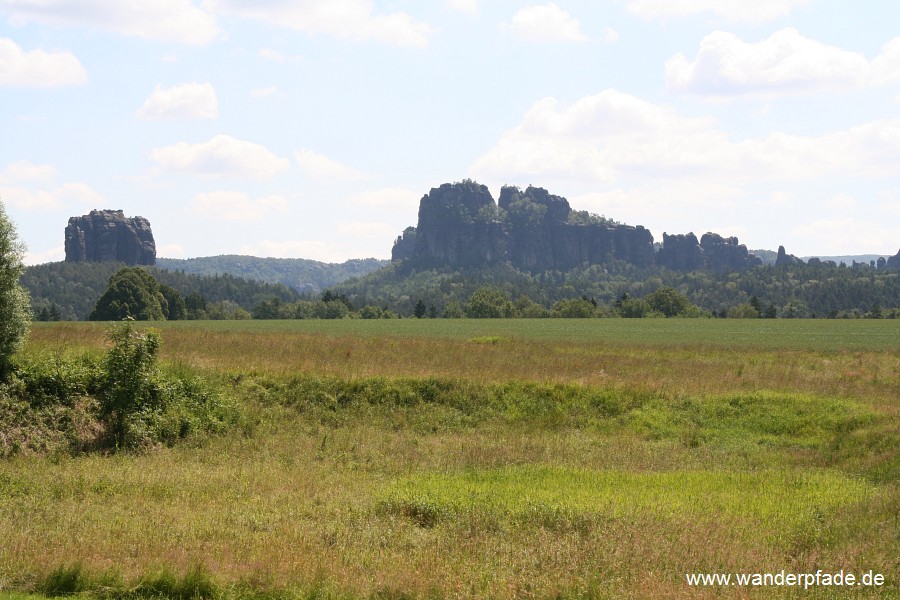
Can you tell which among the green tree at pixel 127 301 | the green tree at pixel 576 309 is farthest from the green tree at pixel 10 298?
the green tree at pixel 576 309

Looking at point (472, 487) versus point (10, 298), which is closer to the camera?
point (472, 487)

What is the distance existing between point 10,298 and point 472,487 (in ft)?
50.8

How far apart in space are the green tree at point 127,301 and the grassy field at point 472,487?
82.9 metres

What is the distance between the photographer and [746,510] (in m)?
12.2

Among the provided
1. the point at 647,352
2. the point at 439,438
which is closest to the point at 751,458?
the point at 439,438

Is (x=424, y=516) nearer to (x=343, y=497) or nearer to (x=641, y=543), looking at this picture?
(x=343, y=497)

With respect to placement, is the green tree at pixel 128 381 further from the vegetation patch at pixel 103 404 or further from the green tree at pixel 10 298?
the green tree at pixel 10 298

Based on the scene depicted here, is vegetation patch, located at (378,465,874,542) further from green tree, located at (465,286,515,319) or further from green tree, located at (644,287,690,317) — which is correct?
green tree, located at (644,287,690,317)

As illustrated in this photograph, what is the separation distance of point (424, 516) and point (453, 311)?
15866 cm

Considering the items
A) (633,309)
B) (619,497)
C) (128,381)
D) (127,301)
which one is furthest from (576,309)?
(619,497)

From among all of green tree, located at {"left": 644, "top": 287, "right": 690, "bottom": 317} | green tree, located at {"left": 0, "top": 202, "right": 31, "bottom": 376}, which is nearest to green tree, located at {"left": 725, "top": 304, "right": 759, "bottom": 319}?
A: green tree, located at {"left": 644, "top": 287, "right": 690, "bottom": 317}

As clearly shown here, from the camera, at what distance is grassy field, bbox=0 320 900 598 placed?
29.1 feet

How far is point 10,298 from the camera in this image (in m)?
20.2

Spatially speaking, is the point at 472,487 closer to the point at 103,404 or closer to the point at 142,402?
the point at 142,402
